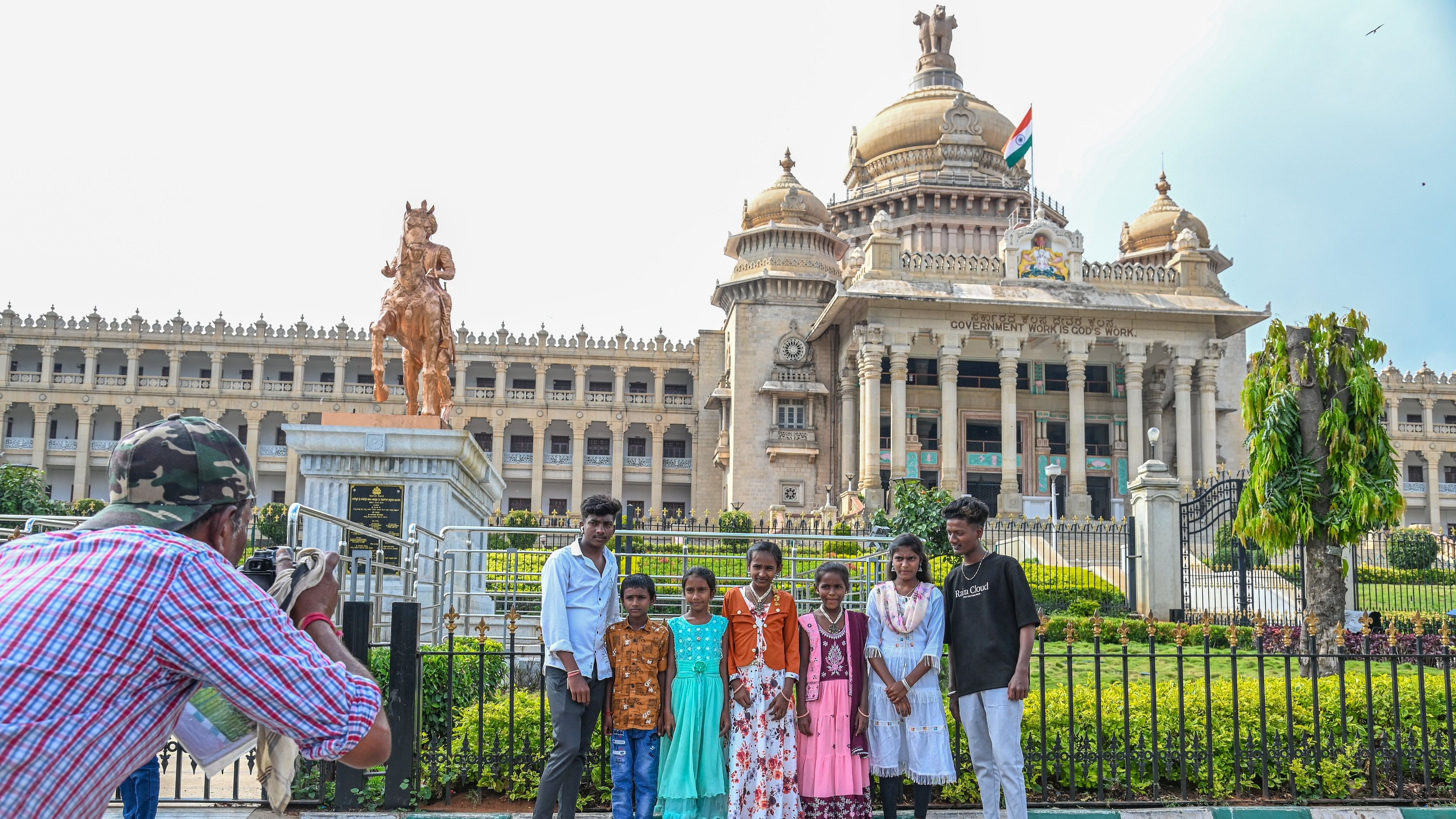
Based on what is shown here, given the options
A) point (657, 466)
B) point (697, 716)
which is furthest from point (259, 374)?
point (697, 716)

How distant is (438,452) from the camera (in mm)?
10039

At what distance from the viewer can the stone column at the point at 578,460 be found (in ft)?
151

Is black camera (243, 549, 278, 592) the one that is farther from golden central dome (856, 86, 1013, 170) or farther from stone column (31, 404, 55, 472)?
stone column (31, 404, 55, 472)

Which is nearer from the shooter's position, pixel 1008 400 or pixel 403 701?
pixel 403 701

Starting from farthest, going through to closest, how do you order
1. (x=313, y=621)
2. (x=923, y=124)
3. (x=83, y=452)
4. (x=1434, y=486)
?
(x=1434, y=486) → (x=83, y=452) → (x=923, y=124) → (x=313, y=621)

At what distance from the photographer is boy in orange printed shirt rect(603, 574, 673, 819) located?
5777 millimetres

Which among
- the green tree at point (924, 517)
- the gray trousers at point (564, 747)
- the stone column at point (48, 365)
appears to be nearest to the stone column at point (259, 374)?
the stone column at point (48, 365)

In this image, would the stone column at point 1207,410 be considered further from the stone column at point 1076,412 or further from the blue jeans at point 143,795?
the blue jeans at point 143,795

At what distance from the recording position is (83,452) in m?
44.4

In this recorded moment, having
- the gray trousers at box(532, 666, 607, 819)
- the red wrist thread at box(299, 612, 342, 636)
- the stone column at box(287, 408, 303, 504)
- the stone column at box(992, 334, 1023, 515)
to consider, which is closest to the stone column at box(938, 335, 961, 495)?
the stone column at box(992, 334, 1023, 515)

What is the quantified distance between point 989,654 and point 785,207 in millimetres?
34109

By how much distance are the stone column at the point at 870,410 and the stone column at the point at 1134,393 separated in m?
7.54

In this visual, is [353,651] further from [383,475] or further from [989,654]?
[383,475]

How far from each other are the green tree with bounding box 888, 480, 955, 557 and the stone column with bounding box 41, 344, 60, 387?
124 feet
